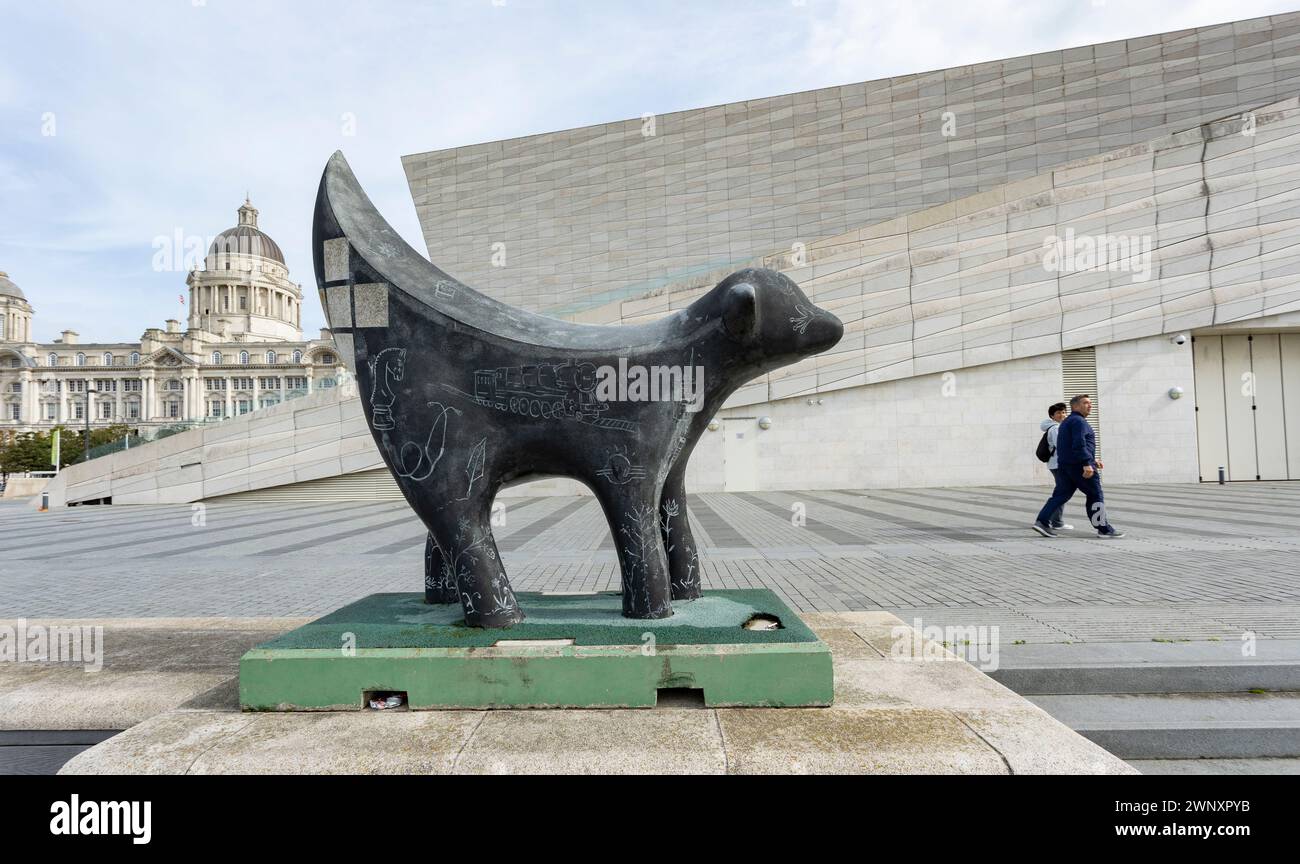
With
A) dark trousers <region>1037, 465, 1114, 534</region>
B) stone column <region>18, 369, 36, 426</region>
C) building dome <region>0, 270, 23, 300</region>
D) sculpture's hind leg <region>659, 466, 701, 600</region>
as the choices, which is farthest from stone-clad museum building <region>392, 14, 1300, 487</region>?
building dome <region>0, 270, 23, 300</region>

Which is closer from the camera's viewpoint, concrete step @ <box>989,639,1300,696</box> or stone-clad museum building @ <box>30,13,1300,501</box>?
concrete step @ <box>989,639,1300,696</box>

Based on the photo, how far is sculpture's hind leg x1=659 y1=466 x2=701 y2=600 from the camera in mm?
3922

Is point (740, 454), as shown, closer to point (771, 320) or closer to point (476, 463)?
point (771, 320)

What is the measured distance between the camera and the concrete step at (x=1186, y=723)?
11.1 feet

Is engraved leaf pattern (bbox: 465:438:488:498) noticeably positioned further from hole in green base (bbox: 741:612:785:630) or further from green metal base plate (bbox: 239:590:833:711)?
hole in green base (bbox: 741:612:785:630)

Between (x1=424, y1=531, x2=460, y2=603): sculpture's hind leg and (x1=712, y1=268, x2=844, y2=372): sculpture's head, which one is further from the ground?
(x1=712, y1=268, x2=844, y2=372): sculpture's head

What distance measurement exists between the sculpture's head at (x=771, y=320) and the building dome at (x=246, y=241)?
361 ft

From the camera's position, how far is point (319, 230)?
11.9 ft

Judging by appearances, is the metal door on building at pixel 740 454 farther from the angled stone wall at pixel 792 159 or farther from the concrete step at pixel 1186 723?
the concrete step at pixel 1186 723

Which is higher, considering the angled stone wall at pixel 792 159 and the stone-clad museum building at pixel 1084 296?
the angled stone wall at pixel 792 159

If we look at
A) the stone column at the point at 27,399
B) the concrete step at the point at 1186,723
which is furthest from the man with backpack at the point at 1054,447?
the stone column at the point at 27,399

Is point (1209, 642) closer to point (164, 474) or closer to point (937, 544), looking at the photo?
point (937, 544)

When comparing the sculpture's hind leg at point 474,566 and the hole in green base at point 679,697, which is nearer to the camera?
the hole in green base at point 679,697

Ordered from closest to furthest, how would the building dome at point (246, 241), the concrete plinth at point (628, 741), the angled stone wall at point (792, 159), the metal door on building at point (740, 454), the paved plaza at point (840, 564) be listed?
the concrete plinth at point (628, 741)
the paved plaza at point (840, 564)
the metal door on building at point (740, 454)
the angled stone wall at point (792, 159)
the building dome at point (246, 241)
